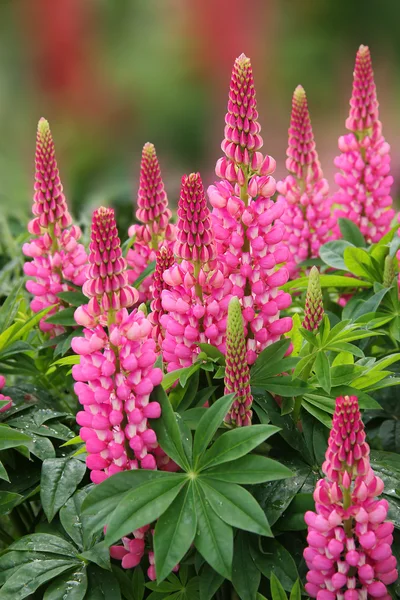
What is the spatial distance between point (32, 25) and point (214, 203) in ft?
14.1

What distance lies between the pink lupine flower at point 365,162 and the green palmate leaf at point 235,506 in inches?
32.0

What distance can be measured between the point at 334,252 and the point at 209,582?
716mm

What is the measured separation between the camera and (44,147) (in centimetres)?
147

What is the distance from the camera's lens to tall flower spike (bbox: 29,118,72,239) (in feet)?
4.83

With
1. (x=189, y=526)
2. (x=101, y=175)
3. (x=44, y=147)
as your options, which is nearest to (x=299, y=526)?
(x=189, y=526)

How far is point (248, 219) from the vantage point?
3.78 ft

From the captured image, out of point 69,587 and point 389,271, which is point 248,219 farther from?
point 69,587

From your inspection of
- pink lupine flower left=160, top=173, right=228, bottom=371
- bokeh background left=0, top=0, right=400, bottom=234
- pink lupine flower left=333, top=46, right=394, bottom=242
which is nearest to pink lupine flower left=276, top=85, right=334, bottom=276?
pink lupine flower left=333, top=46, right=394, bottom=242

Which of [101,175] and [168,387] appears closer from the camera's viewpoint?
[168,387]

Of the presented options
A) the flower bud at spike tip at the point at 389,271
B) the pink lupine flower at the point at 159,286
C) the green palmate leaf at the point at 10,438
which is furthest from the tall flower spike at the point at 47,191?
the flower bud at spike tip at the point at 389,271

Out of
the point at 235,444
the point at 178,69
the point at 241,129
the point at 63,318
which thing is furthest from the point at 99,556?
the point at 178,69

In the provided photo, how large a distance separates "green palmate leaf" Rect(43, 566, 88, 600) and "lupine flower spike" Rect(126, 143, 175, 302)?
1.89ft

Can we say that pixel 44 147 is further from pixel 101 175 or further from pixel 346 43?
pixel 346 43

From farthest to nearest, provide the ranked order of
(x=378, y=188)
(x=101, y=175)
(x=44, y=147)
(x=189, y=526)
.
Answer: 1. (x=101, y=175)
2. (x=378, y=188)
3. (x=44, y=147)
4. (x=189, y=526)
